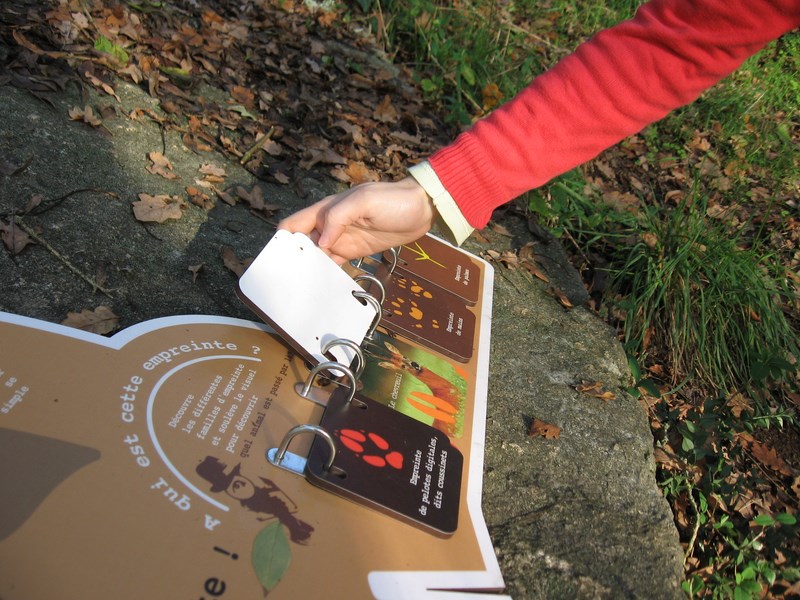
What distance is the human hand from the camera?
168 cm

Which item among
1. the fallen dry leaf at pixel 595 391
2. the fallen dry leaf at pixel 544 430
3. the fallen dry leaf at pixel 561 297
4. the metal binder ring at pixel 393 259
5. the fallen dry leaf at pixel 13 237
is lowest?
the fallen dry leaf at pixel 595 391

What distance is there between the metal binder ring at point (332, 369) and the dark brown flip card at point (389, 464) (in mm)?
41

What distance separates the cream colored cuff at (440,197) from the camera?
1.79 m

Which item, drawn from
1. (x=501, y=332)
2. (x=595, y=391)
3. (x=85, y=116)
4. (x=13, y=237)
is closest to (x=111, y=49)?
(x=85, y=116)

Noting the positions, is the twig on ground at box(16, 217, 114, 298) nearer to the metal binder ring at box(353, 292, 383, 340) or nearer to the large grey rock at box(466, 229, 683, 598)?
the metal binder ring at box(353, 292, 383, 340)

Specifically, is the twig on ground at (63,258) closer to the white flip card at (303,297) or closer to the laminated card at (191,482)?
the laminated card at (191,482)

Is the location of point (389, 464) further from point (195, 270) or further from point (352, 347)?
point (195, 270)

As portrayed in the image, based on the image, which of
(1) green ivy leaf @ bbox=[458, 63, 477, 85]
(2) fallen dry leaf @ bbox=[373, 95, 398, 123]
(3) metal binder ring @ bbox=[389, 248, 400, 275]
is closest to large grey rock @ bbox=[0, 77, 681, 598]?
(3) metal binder ring @ bbox=[389, 248, 400, 275]

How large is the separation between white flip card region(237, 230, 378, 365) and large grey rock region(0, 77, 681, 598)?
424mm

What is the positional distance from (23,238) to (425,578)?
143 cm

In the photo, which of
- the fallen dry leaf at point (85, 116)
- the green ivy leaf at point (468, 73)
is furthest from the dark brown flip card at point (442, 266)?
the green ivy leaf at point (468, 73)

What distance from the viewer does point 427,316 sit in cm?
199

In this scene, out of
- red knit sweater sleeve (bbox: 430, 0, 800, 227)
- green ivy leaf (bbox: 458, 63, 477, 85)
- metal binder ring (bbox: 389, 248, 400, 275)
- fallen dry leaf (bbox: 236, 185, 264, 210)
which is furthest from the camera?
green ivy leaf (bbox: 458, 63, 477, 85)

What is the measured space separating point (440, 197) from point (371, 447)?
0.74 metres
